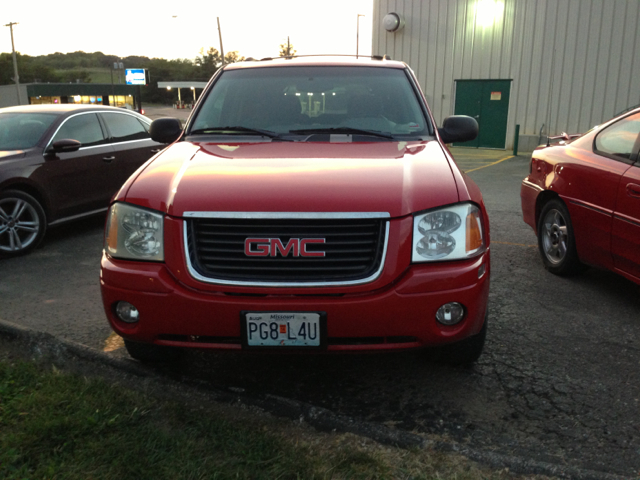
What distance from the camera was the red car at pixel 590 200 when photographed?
13.1 feet

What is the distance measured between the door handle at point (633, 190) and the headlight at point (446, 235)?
1726mm

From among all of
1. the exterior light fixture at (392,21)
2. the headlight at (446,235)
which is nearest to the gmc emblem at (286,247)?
the headlight at (446,235)

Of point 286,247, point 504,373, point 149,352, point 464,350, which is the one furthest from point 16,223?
point 504,373

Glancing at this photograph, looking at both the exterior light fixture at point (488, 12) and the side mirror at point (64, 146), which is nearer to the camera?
the side mirror at point (64, 146)

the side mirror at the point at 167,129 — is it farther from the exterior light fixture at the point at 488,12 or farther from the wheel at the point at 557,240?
the exterior light fixture at the point at 488,12

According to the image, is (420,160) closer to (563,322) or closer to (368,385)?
(368,385)

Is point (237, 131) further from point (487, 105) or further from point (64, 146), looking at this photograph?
point (487, 105)

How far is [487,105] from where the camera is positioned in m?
20.1

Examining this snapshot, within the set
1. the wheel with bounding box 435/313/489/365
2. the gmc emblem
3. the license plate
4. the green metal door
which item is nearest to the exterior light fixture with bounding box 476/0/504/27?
the green metal door

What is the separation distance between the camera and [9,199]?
19.1ft

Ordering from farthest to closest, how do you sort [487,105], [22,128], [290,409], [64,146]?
[487,105] → [22,128] → [64,146] → [290,409]

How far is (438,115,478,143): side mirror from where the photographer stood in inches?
A: 156

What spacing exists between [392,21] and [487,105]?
→ 4282 millimetres

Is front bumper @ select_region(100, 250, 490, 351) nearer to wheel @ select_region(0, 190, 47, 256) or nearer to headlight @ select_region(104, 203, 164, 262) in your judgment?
headlight @ select_region(104, 203, 164, 262)
